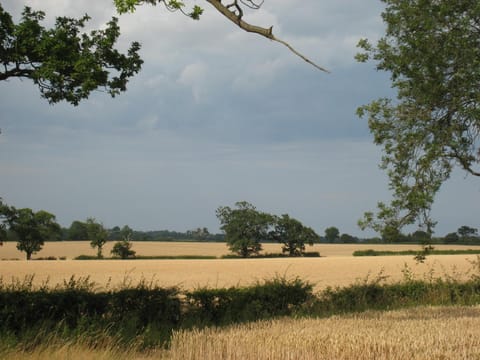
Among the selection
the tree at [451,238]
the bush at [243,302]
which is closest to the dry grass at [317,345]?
the bush at [243,302]

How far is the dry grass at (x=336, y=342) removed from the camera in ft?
30.2

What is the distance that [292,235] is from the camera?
9112 centimetres

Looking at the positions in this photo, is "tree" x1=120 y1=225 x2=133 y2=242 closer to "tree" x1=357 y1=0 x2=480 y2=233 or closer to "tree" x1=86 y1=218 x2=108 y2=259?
"tree" x1=86 y1=218 x2=108 y2=259

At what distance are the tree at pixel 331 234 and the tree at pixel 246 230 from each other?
64420 millimetres

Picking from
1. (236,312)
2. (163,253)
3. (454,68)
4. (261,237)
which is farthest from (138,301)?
(163,253)

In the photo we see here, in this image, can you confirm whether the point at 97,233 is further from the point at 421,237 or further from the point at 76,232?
the point at 421,237

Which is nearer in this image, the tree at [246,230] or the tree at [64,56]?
the tree at [64,56]

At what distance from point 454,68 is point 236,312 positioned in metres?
12.3

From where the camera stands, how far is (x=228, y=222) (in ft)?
295

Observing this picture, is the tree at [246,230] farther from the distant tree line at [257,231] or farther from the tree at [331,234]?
the tree at [331,234]

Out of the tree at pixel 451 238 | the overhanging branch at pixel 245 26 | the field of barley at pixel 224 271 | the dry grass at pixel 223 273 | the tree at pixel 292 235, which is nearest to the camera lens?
the overhanging branch at pixel 245 26

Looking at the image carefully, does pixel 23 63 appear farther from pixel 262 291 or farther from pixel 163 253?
pixel 163 253

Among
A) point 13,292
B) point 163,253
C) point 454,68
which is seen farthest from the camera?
point 163,253

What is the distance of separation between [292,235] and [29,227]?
42.2 meters
